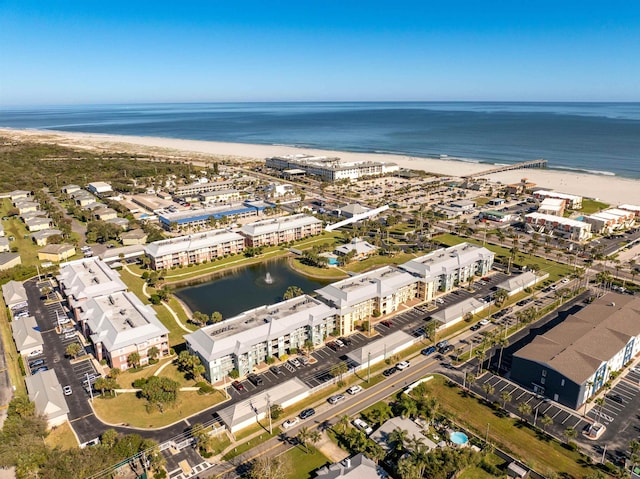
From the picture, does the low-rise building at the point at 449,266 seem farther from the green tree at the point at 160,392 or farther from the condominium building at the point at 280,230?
the green tree at the point at 160,392

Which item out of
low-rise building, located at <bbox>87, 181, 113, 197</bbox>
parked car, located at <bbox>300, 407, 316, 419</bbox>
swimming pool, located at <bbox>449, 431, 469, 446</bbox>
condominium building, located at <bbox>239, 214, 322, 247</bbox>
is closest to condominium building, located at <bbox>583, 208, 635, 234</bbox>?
condominium building, located at <bbox>239, 214, 322, 247</bbox>

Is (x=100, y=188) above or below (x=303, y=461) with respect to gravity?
above

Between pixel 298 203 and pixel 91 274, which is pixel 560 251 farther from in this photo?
pixel 91 274

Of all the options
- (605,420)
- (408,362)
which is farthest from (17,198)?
(605,420)

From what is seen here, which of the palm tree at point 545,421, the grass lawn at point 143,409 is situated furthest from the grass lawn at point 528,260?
the grass lawn at point 143,409

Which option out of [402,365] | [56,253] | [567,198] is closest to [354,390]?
[402,365]

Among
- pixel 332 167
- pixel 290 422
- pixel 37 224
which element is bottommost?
pixel 290 422

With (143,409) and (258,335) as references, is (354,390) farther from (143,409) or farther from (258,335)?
(143,409)
